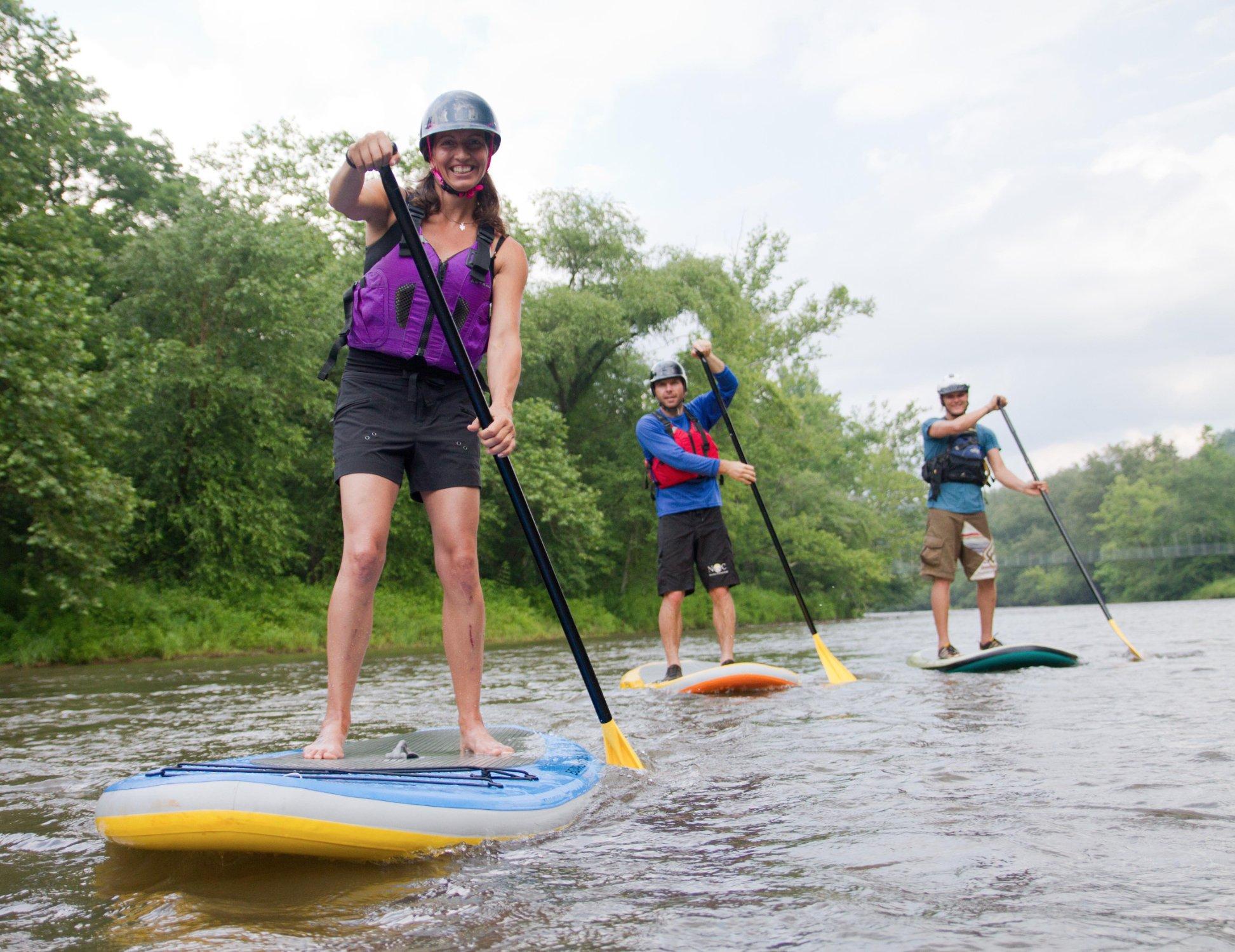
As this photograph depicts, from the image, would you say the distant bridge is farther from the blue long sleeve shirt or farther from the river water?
the river water

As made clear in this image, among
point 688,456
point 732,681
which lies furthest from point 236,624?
point 732,681

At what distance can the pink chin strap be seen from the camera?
3793 mm

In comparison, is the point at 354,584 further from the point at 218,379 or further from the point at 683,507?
the point at 218,379

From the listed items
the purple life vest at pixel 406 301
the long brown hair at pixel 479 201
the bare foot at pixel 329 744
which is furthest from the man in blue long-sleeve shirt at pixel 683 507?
the bare foot at pixel 329 744

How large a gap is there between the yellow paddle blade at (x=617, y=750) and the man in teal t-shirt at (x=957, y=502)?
15.5 feet

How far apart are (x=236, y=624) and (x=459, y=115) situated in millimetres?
15039

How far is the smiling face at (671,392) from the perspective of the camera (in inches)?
290

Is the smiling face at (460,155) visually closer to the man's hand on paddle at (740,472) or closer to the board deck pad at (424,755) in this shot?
the board deck pad at (424,755)

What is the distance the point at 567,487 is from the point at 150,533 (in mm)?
8793

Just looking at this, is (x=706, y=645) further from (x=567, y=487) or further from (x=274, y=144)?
(x=274, y=144)

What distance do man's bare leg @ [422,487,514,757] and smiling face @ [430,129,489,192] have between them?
3.64ft

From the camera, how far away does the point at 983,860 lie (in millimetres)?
2375

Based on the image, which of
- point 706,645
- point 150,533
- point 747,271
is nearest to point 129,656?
point 150,533

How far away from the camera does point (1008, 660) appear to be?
740 centimetres
